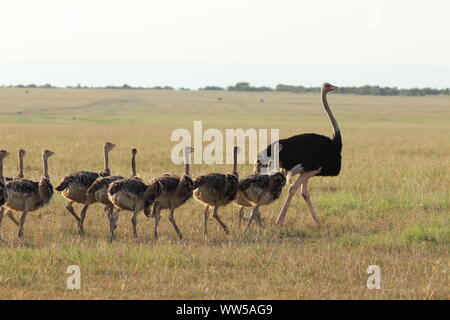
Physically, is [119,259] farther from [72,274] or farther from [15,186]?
[15,186]

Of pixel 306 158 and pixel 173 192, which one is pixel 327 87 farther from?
pixel 173 192

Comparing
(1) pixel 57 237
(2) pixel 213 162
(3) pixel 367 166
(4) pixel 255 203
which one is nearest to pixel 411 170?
(3) pixel 367 166

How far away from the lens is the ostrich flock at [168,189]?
1065 centimetres

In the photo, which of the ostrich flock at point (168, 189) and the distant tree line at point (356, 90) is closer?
the ostrich flock at point (168, 189)

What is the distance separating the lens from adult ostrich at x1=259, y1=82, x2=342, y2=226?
12.4 m

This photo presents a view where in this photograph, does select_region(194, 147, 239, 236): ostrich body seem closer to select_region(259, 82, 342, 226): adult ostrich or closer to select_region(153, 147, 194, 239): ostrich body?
select_region(153, 147, 194, 239): ostrich body

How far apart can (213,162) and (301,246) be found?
41.8 feet

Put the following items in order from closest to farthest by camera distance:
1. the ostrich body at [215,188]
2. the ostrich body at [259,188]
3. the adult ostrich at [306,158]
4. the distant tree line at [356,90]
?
the ostrich body at [215,188], the ostrich body at [259,188], the adult ostrich at [306,158], the distant tree line at [356,90]

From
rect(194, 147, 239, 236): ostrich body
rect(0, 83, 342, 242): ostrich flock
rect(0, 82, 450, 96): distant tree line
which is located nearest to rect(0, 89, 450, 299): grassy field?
rect(0, 83, 342, 242): ostrich flock

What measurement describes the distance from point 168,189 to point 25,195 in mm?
2005

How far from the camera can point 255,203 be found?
11672 mm

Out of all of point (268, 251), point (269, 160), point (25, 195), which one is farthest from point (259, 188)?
point (25, 195)

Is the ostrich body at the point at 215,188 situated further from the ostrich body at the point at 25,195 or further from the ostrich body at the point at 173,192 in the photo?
the ostrich body at the point at 25,195

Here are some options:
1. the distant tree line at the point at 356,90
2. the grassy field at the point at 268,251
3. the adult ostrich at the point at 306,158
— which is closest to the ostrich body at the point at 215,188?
the grassy field at the point at 268,251
